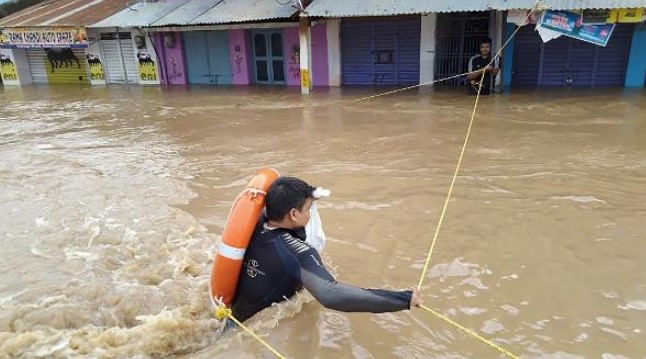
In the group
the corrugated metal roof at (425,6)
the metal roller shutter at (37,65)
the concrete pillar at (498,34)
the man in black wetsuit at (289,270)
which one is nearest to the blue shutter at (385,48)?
the corrugated metal roof at (425,6)

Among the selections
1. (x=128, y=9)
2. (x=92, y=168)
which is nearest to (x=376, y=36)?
(x=128, y=9)

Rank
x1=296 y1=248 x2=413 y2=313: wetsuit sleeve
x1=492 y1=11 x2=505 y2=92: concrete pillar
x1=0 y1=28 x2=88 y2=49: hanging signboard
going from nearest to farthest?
x1=296 y1=248 x2=413 y2=313: wetsuit sleeve, x1=492 y1=11 x2=505 y2=92: concrete pillar, x1=0 y1=28 x2=88 y2=49: hanging signboard

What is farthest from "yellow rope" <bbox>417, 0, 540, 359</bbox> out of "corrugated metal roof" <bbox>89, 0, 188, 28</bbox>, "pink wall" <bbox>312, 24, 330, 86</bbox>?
"corrugated metal roof" <bbox>89, 0, 188, 28</bbox>

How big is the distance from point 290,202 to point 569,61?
1346 centimetres

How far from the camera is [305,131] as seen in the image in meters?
Answer: 9.91

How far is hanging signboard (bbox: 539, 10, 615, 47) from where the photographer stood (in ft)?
36.5

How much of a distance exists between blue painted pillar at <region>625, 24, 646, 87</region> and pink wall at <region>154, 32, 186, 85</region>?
46.8 ft

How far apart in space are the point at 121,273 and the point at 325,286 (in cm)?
265

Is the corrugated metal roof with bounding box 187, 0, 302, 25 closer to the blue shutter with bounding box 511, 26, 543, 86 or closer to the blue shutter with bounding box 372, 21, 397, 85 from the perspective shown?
the blue shutter with bounding box 372, 21, 397, 85

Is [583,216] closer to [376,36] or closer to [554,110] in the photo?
[554,110]

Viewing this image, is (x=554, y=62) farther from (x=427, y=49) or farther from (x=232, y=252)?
(x=232, y=252)

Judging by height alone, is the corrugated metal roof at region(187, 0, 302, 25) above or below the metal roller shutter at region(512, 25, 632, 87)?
above

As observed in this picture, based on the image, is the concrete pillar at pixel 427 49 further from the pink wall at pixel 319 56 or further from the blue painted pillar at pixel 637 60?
the blue painted pillar at pixel 637 60

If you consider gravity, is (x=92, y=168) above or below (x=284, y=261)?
below
